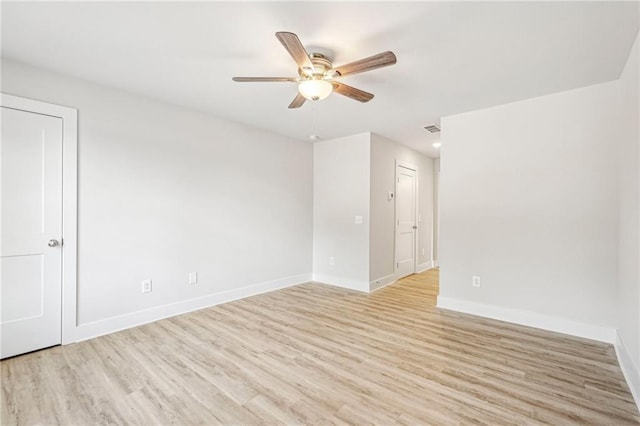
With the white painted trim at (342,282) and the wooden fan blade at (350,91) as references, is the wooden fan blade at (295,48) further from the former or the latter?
the white painted trim at (342,282)

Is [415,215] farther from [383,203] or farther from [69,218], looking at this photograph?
[69,218]

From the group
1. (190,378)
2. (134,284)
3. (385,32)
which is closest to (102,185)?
(134,284)

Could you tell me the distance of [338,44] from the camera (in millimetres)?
2115

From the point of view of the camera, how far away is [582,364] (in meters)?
2.29

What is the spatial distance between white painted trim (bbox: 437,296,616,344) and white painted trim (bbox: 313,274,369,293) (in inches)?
44.3

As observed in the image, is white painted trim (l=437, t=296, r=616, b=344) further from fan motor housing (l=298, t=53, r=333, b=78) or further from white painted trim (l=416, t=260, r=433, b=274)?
fan motor housing (l=298, t=53, r=333, b=78)

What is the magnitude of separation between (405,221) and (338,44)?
12.5ft

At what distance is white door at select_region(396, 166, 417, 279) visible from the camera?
5.10m

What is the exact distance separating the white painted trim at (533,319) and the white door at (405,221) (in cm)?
158

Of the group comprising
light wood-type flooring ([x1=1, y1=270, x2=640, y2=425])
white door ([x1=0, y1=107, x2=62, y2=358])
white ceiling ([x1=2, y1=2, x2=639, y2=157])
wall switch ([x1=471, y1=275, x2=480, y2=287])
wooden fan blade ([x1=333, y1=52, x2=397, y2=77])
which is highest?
white ceiling ([x1=2, y1=2, x2=639, y2=157])

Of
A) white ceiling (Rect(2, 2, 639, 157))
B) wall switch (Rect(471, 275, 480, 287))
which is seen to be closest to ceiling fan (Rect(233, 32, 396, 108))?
white ceiling (Rect(2, 2, 639, 157))

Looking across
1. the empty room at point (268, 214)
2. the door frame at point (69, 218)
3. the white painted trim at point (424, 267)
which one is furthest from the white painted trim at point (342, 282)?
the door frame at point (69, 218)

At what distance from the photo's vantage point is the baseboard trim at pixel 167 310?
2.75 m

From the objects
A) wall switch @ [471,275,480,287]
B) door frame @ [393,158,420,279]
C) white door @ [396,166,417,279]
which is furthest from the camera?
white door @ [396,166,417,279]
